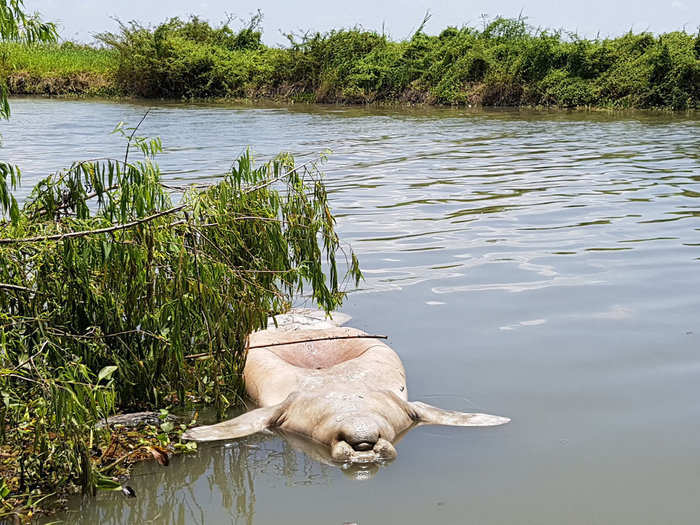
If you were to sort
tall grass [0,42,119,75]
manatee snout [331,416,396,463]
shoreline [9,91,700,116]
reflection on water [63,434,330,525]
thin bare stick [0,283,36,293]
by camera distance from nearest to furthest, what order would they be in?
1. reflection on water [63,434,330,525]
2. thin bare stick [0,283,36,293]
3. manatee snout [331,416,396,463]
4. shoreline [9,91,700,116]
5. tall grass [0,42,119,75]

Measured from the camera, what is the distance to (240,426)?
488 centimetres

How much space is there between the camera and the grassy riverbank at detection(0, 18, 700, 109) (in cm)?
3034

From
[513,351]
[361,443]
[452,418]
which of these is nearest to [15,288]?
[361,443]

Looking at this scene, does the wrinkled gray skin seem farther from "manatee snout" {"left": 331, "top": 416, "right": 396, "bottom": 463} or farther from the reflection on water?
the reflection on water

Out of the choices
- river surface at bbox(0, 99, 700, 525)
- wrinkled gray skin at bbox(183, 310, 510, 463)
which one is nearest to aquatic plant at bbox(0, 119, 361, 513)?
wrinkled gray skin at bbox(183, 310, 510, 463)

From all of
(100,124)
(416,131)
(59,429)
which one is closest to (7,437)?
(59,429)

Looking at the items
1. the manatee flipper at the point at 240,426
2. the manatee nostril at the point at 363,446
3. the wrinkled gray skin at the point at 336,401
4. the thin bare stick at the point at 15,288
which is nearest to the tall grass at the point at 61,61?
the wrinkled gray skin at the point at 336,401

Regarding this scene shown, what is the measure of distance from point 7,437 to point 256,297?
1539 millimetres

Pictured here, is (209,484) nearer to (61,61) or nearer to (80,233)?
(80,233)

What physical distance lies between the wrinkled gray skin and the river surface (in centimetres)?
11

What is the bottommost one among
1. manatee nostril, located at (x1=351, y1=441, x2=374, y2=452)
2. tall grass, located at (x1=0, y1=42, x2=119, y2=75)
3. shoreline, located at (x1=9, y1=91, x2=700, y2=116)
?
manatee nostril, located at (x1=351, y1=441, x2=374, y2=452)

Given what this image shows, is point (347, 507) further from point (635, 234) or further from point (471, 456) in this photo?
point (635, 234)

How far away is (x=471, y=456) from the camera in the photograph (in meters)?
4.61

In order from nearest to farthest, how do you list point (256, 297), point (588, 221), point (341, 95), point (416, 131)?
point (256, 297), point (588, 221), point (416, 131), point (341, 95)
